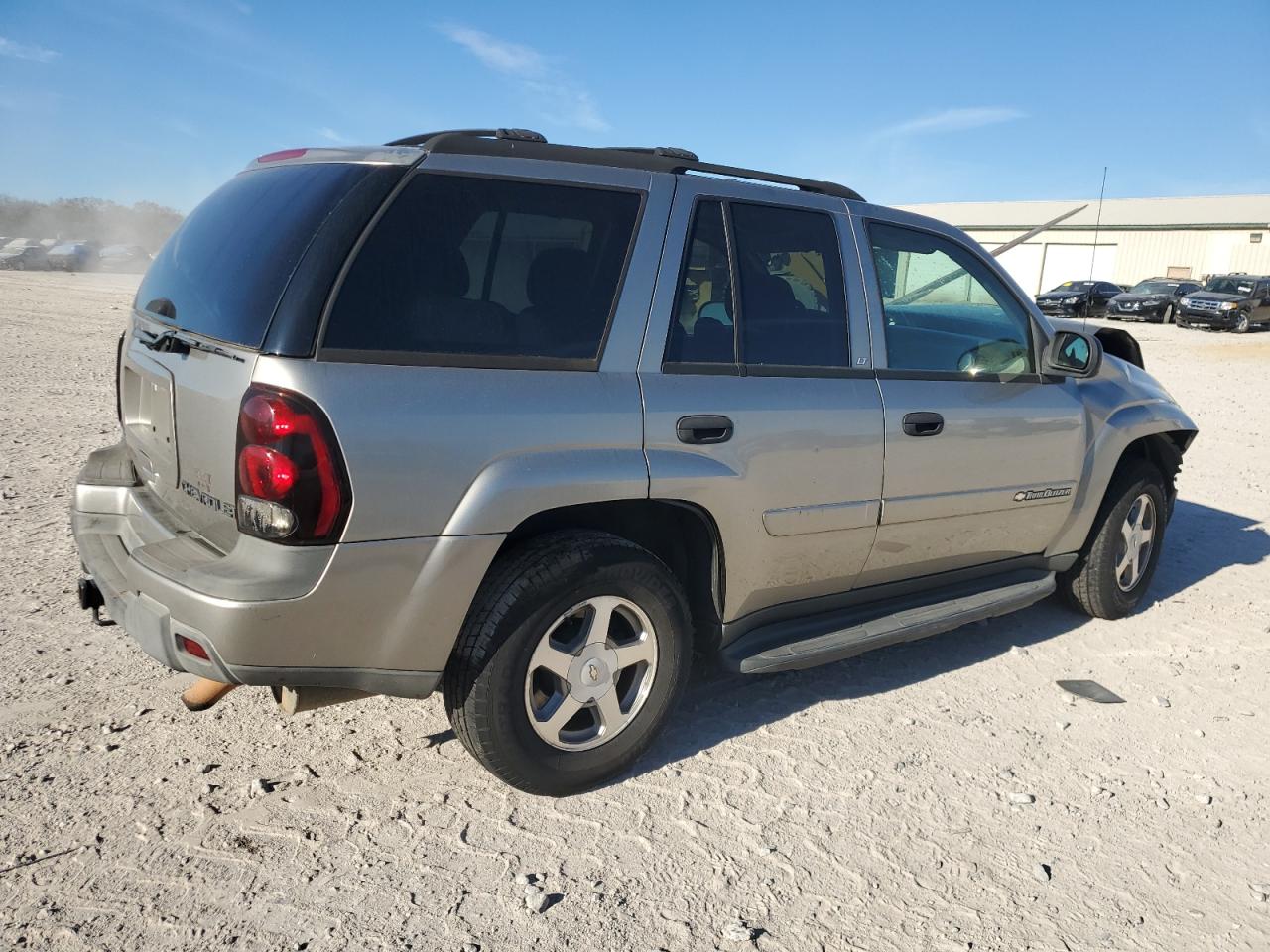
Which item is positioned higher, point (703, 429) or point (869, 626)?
point (703, 429)

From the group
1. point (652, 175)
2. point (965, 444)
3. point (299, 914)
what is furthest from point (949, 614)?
point (299, 914)

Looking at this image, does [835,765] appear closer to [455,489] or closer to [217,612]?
[455,489]

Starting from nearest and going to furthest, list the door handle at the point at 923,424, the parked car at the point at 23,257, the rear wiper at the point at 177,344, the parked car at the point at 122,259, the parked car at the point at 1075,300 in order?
the rear wiper at the point at 177,344, the door handle at the point at 923,424, the parked car at the point at 1075,300, the parked car at the point at 23,257, the parked car at the point at 122,259

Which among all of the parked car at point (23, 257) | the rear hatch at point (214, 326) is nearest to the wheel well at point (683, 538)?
the rear hatch at point (214, 326)

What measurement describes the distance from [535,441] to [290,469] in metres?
0.67

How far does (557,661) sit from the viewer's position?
9.66ft

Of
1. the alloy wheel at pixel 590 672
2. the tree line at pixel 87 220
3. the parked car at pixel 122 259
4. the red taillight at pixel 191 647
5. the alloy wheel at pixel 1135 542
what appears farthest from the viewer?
the tree line at pixel 87 220

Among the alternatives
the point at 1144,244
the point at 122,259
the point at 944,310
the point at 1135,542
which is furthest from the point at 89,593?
the point at 1144,244

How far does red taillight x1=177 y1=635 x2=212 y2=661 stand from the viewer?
2546 mm

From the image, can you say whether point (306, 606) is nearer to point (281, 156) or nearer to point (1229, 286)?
point (281, 156)

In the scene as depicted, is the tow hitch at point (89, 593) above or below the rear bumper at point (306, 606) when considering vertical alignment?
below

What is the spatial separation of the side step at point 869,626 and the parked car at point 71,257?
4749 cm

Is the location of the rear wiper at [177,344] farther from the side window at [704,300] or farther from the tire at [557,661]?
the side window at [704,300]

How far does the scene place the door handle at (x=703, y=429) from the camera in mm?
3039
